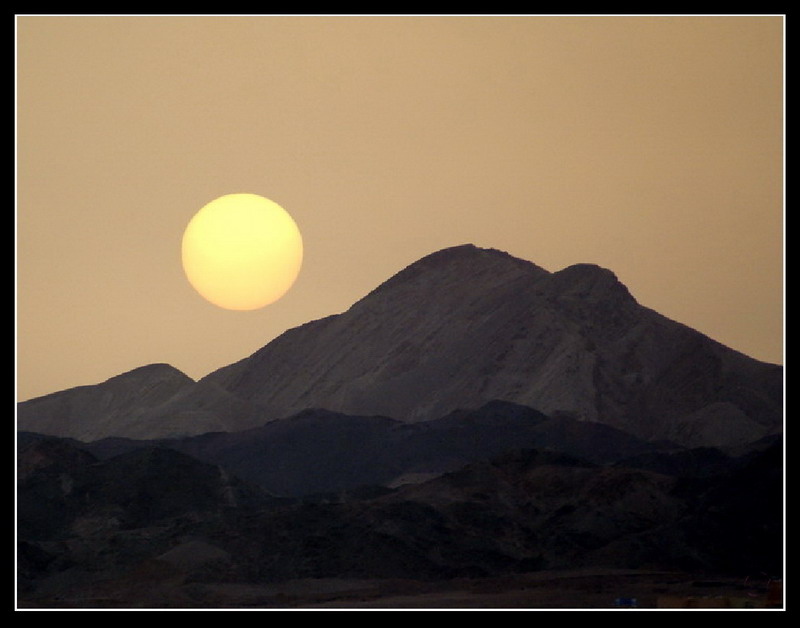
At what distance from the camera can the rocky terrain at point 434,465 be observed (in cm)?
5562

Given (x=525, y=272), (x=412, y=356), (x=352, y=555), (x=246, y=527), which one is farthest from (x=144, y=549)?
(x=525, y=272)

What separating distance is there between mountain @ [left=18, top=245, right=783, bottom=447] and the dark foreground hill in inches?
834

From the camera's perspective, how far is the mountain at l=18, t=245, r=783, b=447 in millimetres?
88875

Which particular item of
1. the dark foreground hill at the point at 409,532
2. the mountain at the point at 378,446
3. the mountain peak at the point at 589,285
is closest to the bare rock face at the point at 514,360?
the mountain peak at the point at 589,285

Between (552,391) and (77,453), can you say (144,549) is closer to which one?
(77,453)

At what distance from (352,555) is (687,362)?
39685mm

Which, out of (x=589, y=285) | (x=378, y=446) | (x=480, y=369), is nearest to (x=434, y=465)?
(x=378, y=446)

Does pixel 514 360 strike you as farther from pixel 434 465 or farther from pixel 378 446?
pixel 434 465

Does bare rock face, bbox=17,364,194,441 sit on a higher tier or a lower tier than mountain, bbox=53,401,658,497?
higher

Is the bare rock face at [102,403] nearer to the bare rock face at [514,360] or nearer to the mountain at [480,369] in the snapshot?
the mountain at [480,369]

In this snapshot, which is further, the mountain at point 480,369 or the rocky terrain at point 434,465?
the mountain at point 480,369

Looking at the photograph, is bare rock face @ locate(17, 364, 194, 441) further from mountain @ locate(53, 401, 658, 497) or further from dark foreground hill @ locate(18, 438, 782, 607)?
dark foreground hill @ locate(18, 438, 782, 607)

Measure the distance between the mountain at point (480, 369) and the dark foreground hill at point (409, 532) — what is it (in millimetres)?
21185

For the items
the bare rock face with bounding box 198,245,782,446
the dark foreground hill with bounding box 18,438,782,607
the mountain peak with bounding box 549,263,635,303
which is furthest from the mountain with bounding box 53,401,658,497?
the mountain peak with bounding box 549,263,635,303
